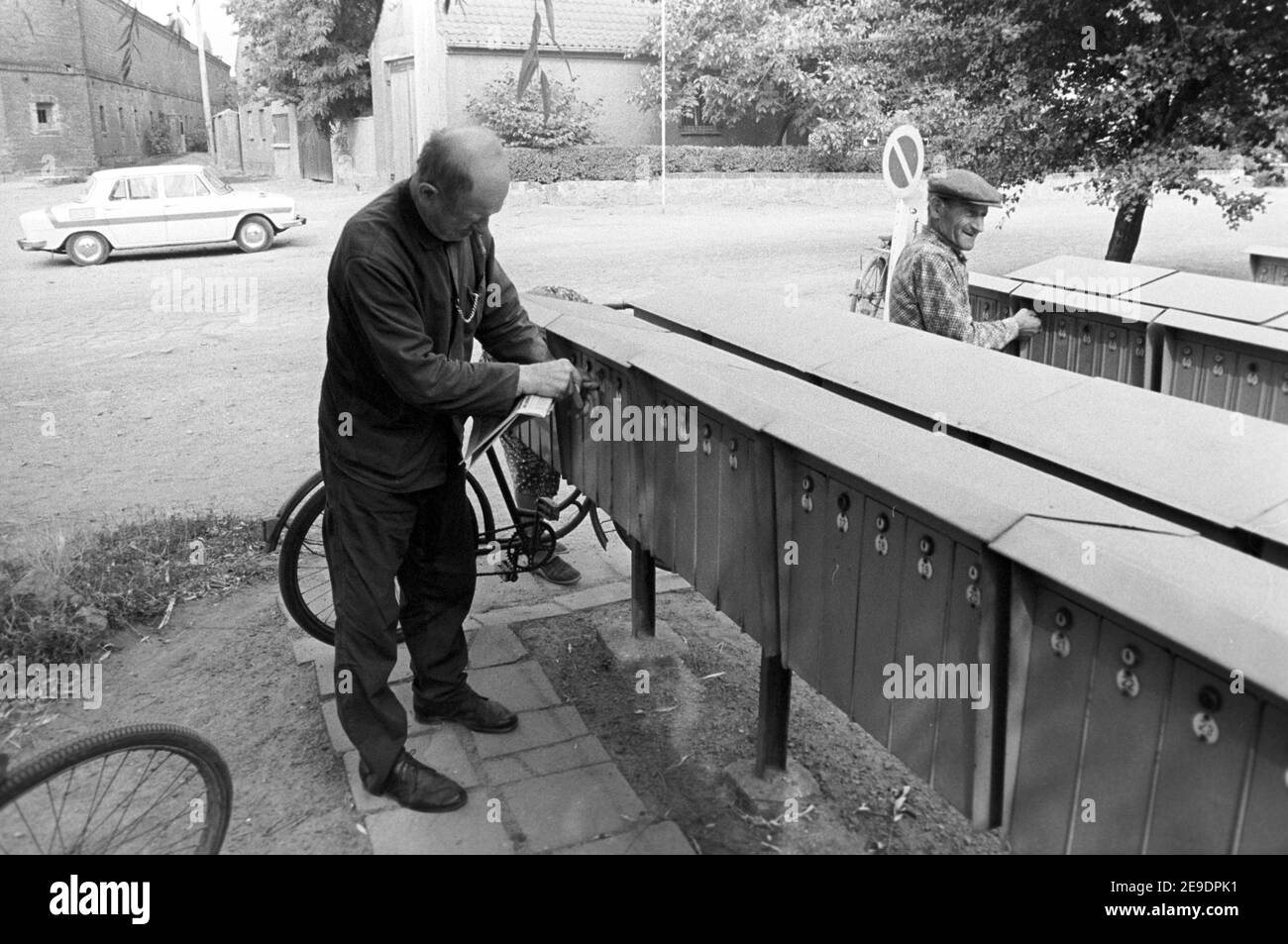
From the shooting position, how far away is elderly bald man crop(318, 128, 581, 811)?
9.82 ft

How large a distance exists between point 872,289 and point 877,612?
8799 mm

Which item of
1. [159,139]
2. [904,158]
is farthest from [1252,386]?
[159,139]

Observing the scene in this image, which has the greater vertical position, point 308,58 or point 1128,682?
point 308,58

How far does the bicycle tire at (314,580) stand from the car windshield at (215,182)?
13.8 m

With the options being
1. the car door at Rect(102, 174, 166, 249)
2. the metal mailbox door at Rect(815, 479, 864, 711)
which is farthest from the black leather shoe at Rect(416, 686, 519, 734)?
the car door at Rect(102, 174, 166, 249)

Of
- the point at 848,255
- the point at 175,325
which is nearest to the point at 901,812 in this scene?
the point at 175,325

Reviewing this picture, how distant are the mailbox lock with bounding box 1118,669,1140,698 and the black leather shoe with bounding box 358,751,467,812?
1963 millimetres

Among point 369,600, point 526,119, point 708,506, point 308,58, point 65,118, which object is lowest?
point 369,600

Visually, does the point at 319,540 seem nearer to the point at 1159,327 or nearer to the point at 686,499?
the point at 686,499

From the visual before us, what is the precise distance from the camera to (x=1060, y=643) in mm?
1987

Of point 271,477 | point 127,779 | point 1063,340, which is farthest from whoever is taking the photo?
point 271,477

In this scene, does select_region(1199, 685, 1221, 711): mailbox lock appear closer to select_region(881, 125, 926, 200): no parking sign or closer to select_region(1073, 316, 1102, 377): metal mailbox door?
select_region(1073, 316, 1102, 377): metal mailbox door
